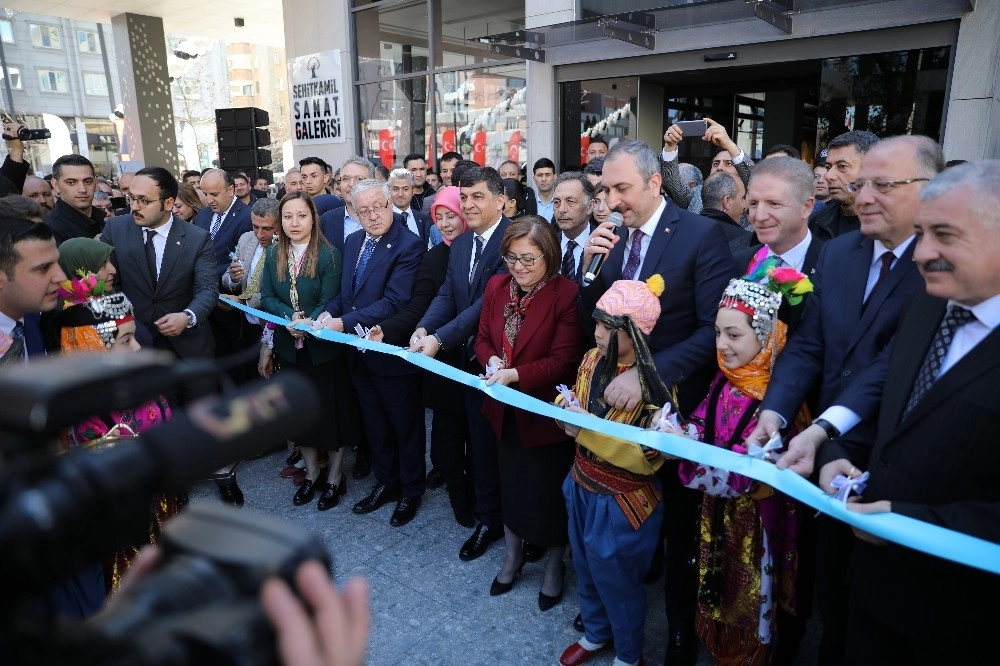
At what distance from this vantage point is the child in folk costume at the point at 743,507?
2316mm

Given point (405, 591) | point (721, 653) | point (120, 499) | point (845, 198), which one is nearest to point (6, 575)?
point (120, 499)

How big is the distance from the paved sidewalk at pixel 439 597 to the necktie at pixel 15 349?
75.4 inches

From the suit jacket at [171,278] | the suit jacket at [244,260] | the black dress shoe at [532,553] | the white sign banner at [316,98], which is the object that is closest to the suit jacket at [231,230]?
the suit jacket at [244,260]

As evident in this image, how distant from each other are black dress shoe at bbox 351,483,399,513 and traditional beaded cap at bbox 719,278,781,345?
9.29 ft

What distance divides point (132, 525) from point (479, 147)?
10211mm

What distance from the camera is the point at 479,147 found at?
10.4m

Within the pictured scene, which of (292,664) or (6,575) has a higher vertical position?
(6,575)

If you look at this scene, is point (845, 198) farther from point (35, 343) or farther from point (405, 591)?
point (35, 343)

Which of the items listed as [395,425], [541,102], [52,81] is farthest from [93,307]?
[52,81]

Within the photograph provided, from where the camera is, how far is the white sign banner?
11.9 meters

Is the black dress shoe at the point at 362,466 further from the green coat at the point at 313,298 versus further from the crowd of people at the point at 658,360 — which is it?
the green coat at the point at 313,298

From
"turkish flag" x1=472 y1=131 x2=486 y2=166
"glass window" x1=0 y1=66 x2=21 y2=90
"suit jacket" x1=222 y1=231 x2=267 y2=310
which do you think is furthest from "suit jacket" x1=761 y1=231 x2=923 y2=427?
"glass window" x1=0 y1=66 x2=21 y2=90

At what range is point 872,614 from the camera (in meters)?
1.87

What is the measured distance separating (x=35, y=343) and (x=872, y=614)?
129 inches
